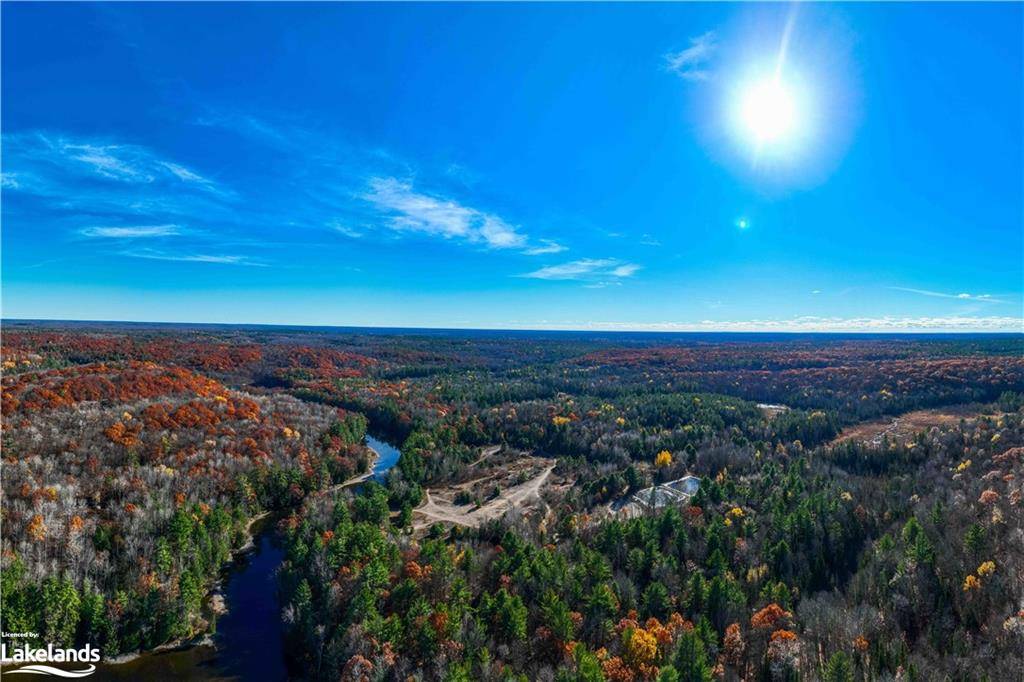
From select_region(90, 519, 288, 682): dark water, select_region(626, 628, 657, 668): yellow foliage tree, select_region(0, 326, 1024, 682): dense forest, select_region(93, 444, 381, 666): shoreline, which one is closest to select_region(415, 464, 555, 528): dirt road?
select_region(0, 326, 1024, 682): dense forest

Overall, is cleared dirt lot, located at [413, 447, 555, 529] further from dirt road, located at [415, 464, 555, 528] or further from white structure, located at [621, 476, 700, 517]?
white structure, located at [621, 476, 700, 517]

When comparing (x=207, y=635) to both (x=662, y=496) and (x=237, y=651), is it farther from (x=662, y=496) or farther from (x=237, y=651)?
(x=662, y=496)

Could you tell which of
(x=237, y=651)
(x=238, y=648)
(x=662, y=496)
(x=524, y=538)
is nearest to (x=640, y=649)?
(x=524, y=538)

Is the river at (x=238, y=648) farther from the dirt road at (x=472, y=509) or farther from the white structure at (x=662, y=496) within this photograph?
the white structure at (x=662, y=496)

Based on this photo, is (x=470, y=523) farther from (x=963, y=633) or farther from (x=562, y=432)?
(x=963, y=633)

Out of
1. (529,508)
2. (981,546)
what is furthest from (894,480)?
(529,508)

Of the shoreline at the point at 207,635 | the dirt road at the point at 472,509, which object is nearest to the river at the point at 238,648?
the shoreline at the point at 207,635
